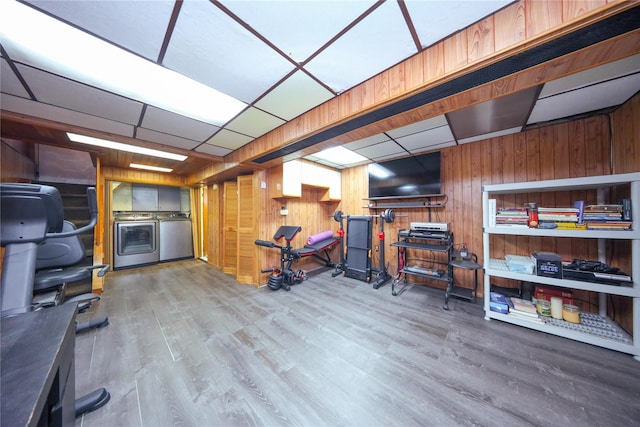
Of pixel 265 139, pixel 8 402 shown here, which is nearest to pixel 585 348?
pixel 8 402

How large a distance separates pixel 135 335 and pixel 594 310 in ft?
17.3

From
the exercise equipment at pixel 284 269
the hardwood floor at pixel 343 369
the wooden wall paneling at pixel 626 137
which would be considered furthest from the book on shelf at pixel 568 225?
the exercise equipment at pixel 284 269

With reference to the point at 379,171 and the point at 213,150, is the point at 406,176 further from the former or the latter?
the point at 213,150

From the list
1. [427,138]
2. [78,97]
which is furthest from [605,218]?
[78,97]

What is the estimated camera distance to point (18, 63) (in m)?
1.48

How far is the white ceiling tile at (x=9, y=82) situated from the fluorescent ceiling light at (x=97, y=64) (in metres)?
0.19

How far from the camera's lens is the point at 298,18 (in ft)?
3.96

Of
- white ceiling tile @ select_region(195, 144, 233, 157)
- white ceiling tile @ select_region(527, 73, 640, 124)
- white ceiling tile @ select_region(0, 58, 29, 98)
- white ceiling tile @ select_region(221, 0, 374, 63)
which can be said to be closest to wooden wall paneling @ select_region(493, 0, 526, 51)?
white ceiling tile @ select_region(221, 0, 374, 63)

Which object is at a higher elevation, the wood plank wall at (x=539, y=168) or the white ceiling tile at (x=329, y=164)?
the white ceiling tile at (x=329, y=164)

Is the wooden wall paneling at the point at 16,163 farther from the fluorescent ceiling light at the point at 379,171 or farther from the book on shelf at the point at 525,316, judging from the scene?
the book on shelf at the point at 525,316

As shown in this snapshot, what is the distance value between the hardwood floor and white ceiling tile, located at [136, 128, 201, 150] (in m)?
2.44

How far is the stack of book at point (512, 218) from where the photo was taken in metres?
2.38

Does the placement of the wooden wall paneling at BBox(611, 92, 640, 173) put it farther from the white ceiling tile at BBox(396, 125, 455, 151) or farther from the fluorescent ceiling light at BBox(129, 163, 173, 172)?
the fluorescent ceiling light at BBox(129, 163, 173, 172)

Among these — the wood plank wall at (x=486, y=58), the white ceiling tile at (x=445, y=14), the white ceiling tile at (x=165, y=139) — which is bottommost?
the wood plank wall at (x=486, y=58)
